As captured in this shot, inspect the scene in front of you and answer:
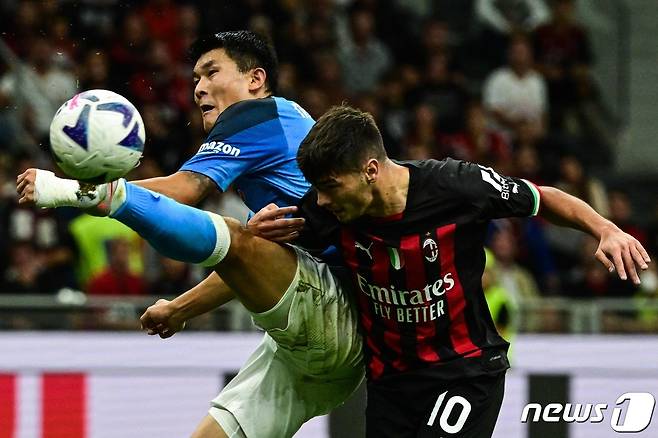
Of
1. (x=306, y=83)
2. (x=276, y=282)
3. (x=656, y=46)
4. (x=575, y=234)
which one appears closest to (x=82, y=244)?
(x=306, y=83)

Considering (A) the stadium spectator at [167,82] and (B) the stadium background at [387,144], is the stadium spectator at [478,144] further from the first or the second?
(A) the stadium spectator at [167,82]

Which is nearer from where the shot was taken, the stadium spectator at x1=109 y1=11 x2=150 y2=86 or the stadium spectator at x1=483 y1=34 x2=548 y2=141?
the stadium spectator at x1=109 y1=11 x2=150 y2=86

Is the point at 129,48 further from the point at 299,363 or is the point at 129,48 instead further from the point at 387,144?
the point at 299,363

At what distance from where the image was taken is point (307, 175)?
4332 mm

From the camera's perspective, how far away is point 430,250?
4438 mm

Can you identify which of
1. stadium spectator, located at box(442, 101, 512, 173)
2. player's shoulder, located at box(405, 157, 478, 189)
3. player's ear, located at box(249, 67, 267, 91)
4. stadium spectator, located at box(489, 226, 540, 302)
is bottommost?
stadium spectator, located at box(489, 226, 540, 302)

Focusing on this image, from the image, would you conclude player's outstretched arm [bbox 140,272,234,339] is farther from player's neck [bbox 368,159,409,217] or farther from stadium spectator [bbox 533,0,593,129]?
stadium spectator [bbox 533,0,593,129]

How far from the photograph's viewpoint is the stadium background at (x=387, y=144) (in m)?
7.58

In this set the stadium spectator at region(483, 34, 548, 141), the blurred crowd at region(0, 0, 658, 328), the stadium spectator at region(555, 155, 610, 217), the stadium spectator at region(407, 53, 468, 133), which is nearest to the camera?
the blurred crowd at region(0, 0, 658, 328)

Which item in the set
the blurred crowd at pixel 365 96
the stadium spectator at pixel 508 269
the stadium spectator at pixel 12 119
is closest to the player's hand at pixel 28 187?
the blurred crowd at pixel 365 96

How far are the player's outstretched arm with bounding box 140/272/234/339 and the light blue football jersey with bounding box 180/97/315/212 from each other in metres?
0.33

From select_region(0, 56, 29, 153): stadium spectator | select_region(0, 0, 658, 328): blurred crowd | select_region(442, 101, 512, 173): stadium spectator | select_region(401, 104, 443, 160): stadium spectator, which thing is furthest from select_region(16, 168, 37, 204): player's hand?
select_region(442, 101, 512, 173): stadium spectator

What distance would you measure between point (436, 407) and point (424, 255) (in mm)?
506

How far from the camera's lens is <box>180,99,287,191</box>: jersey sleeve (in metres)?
4.64
